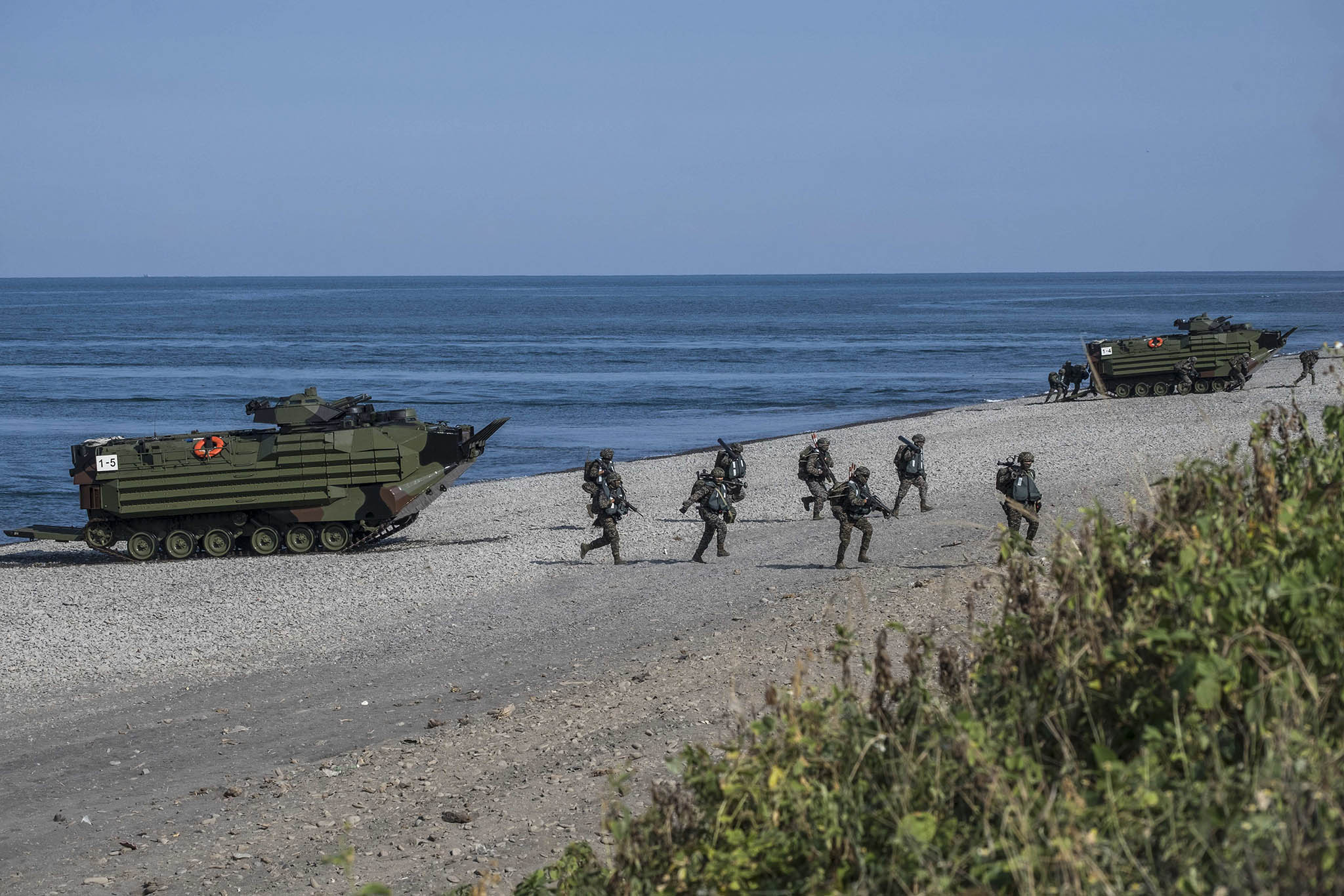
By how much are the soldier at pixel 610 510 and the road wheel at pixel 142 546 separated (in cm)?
847

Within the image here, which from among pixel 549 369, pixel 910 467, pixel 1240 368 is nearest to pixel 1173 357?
pixel 1240 368

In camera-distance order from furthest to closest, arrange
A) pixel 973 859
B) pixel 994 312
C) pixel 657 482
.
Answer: pixel 994 312, pixel 657 482, pixel 973 859

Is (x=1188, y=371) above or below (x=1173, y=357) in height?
below

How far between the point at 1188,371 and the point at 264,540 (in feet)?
109

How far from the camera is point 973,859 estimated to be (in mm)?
4180

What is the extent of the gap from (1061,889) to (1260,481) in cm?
194

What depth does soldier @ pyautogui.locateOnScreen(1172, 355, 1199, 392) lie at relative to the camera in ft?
147

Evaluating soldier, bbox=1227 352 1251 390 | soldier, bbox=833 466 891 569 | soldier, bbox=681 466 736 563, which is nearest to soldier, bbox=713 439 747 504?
soldier, bbox=681 466 736 563

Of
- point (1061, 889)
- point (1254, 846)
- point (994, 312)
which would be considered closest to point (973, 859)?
point (1061, 889)

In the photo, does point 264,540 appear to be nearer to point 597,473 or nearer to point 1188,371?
point 597,473

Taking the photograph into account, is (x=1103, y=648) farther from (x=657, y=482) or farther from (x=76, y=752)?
(x=657, y=482)

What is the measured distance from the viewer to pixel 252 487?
23.2 metres

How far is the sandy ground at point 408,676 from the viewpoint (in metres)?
9.73

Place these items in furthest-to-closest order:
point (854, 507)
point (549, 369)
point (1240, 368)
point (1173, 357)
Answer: point (549, 369) < point (1173, 357) < point (1240, 368) < point (854, 507)
